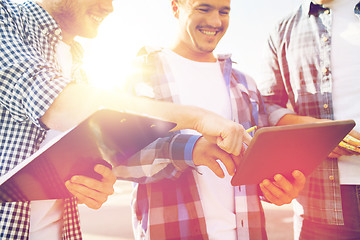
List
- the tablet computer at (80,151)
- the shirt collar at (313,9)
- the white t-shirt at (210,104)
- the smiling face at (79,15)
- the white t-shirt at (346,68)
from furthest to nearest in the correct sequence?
the shirt collar at (313,9) → the white t-shirt at (346,68) → the smiling face at (79,15) → the white t-shirt at (210,104) → the tablet computer at (80,151)

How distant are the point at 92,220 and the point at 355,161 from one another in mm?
5499

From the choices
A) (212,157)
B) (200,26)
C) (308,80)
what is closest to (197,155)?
(212,157)

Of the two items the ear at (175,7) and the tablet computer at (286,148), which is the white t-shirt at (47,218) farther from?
the ear at (175,7)

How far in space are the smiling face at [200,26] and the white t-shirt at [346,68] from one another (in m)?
0.73

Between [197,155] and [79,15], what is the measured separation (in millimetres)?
1256

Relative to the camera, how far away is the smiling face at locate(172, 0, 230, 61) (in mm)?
1770

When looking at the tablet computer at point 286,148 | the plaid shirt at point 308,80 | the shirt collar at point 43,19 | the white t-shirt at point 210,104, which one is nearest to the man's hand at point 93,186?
the tablet computer at point 286,148

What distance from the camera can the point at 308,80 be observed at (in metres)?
1.84

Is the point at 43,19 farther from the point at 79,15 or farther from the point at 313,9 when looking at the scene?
the point at 313,9

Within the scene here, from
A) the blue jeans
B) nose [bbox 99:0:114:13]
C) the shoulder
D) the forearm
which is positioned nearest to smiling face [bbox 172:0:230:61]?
the shoulder

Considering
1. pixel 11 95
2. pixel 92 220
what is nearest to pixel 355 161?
pixel 11 95

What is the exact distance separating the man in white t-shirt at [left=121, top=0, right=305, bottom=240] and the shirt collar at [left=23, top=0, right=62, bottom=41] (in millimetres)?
498

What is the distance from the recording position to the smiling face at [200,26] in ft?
5.81

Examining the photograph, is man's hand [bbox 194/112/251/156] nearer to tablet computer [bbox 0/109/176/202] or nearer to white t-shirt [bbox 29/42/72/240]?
tablet computer [bbox 0/109/176/202]
